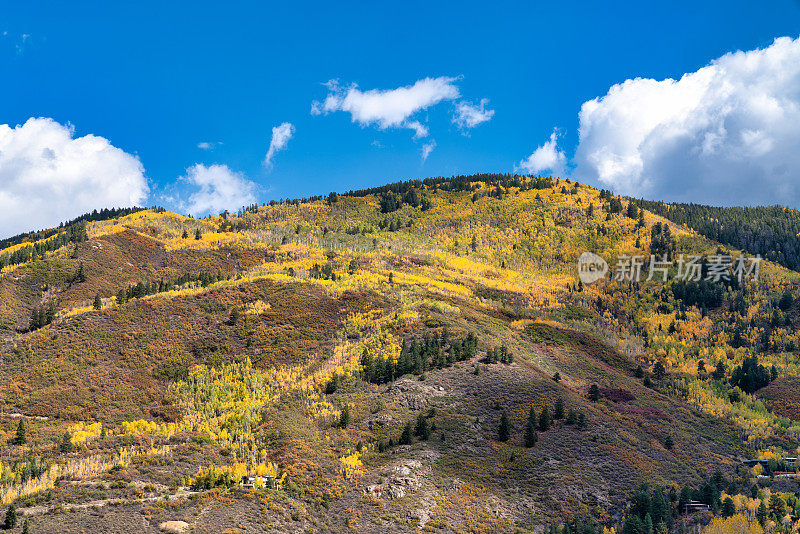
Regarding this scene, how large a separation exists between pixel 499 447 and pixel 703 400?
59028 mm

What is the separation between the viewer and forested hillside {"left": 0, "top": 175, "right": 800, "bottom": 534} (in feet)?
143

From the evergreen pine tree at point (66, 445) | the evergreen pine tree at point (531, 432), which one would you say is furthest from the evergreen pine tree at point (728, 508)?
the evergreen pine tree at point (66, 445)

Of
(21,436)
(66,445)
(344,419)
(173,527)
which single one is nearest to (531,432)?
(344,419)

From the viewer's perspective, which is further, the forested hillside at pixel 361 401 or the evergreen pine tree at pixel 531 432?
the evergreen pine tree at pixel 531 432

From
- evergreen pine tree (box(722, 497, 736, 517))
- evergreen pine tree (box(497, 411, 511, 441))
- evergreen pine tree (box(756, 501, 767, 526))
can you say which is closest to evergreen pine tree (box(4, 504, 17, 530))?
evergreen pine tree (box(497, 411, 511, 441))

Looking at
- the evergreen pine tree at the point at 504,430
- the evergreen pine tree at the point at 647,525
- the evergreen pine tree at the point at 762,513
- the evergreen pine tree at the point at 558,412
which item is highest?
the evergreen pine tree at the point at 558,412

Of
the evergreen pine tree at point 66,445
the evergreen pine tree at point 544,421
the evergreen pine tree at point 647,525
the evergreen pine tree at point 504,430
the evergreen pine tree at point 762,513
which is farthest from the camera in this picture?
the evergreen pine tree at point 544,421

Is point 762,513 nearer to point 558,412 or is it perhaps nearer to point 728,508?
point 728,508

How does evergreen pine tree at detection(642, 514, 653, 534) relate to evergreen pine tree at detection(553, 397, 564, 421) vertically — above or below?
below

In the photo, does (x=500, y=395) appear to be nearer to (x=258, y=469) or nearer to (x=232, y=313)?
(x=258, y=469)

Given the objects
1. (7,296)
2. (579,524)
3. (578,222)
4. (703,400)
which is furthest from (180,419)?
(578,222)

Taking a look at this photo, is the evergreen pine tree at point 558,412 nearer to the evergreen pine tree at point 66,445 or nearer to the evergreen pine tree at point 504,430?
the evergreen pine tree at point 504,430

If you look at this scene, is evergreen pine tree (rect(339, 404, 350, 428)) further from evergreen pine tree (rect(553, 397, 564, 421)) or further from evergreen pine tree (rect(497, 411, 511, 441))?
evergreen pine tree (rect(553, 397, 564, 421))

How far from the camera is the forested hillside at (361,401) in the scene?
143 ft
